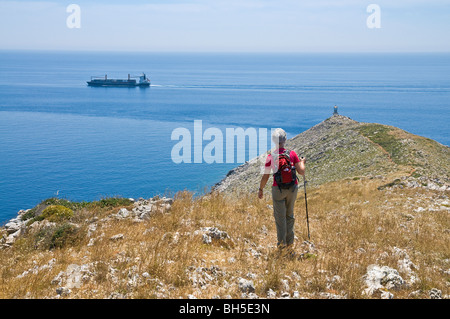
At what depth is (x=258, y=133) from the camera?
300 ft

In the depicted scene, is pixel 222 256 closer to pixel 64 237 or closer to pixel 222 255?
pixel 222 255

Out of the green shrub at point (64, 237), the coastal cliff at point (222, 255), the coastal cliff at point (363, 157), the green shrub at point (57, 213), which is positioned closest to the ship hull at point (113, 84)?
the coastal cliff at point (363, 157)

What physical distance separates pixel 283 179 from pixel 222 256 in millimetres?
2008

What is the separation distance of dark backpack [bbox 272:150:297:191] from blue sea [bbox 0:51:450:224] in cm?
1361

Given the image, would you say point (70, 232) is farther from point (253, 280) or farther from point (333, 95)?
point (333, 95)

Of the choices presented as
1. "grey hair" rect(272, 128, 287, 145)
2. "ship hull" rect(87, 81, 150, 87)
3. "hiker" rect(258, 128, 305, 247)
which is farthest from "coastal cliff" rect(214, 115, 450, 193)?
"ship hull" rect(87, 81, 150, 87)

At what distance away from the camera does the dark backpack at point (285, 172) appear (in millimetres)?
7758

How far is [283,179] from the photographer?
7.82m

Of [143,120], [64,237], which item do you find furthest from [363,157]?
[143,120]

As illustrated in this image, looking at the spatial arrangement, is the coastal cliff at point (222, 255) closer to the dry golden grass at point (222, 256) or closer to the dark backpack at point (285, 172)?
the dry golden grass at point (222, 256)

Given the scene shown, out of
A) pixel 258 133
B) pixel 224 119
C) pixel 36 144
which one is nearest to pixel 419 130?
pixel 258 133

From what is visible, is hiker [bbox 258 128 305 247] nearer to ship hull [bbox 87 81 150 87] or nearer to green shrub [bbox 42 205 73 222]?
green shrub [bbox 42 205 73 222]
